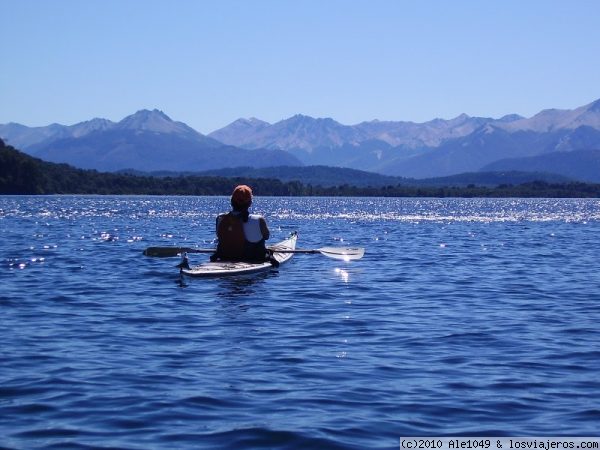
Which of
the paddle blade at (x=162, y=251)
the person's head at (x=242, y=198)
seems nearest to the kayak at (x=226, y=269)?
the person's head at (x=242, y=198)

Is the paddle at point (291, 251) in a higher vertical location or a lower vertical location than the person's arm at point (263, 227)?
lower

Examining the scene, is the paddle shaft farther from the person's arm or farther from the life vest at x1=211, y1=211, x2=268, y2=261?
the person's arm

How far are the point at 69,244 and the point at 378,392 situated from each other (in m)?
32.7

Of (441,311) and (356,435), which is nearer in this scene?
(356,435)

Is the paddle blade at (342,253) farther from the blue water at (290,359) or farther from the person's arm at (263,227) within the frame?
the person's arm at (263,227)

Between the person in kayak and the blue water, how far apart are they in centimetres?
122

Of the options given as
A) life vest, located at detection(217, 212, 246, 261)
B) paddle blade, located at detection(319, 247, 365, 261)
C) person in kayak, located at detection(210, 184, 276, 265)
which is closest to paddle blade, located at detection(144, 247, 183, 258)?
person in kayak, located at detection(210, 184, 276, 265)

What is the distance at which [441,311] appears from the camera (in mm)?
19953

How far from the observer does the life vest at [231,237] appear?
25030 millimetres

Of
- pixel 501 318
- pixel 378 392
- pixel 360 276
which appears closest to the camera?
pixel 378 392

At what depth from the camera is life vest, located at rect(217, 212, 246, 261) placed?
82.1ft

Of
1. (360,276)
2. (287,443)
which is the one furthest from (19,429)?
(360,276)

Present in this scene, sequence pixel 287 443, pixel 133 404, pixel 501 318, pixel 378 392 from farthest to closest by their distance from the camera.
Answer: pixel 501 318
pixel 378 392
pixel 133 404
pixel 287 443

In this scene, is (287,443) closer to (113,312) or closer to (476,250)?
(113,312)
